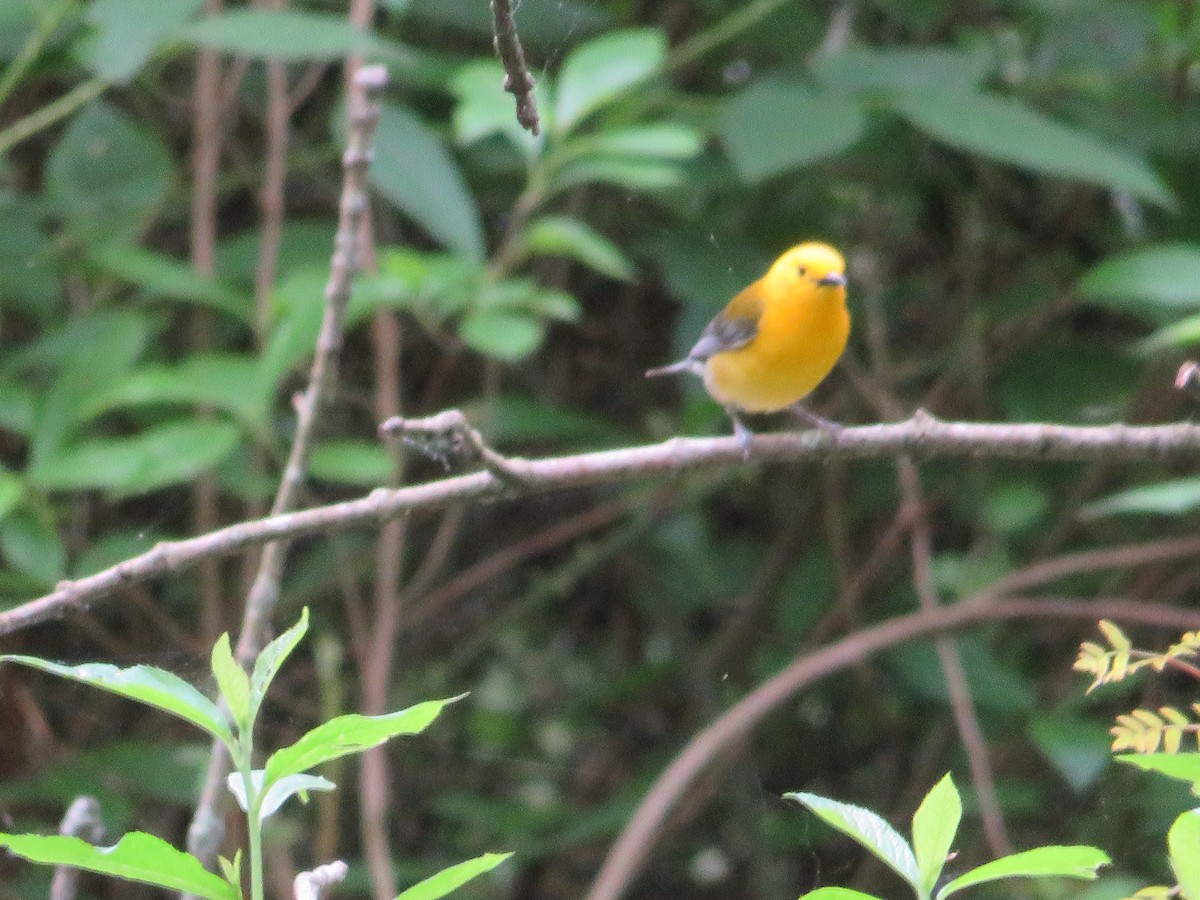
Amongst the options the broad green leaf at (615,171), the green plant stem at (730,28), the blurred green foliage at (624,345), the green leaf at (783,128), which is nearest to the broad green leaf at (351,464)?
the blurred green foliage at (624,345)

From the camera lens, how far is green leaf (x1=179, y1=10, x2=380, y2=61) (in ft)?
5.71

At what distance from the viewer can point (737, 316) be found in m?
1.82

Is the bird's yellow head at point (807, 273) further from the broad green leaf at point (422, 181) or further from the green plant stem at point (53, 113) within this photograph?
the green plant stem at point (53, 113)

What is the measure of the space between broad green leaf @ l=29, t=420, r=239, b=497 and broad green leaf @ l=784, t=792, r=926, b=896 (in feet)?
3.84

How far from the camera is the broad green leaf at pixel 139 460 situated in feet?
5.31

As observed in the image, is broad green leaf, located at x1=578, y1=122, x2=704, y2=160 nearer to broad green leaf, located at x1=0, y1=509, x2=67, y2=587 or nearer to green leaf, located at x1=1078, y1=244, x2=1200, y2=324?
green leaf, located at x1=1078, y1=244, x2=1200, y2=324

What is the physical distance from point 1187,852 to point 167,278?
5.10ft

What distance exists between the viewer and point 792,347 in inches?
68.8

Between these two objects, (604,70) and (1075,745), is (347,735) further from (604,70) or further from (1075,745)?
(1075,745)

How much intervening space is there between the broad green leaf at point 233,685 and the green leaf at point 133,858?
2.6 inches

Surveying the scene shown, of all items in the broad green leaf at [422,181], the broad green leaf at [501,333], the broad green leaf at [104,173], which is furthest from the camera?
the broad green leaf at [104,173]

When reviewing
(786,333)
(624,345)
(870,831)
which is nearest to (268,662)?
(870,831)

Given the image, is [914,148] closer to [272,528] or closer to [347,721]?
[272,528]

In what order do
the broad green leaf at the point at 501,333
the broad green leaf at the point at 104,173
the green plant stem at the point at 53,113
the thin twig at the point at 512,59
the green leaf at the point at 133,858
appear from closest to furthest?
1. the green leaf at the point at 133,858
2. the thin twig at the point at 512,59
3. the broad green leaf at the point at 501,333
4. the green plant stem at the point at 53,113
5. the broad green leaf at the point at 104,173
